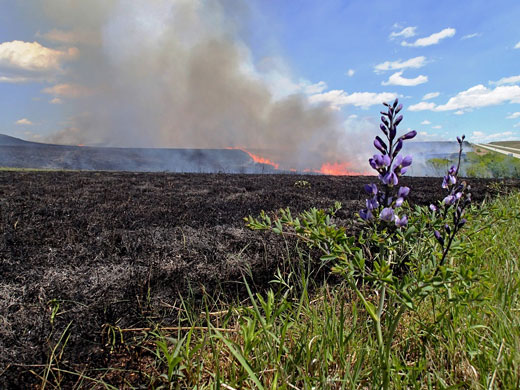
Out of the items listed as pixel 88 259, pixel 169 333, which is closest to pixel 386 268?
pixel 169 333

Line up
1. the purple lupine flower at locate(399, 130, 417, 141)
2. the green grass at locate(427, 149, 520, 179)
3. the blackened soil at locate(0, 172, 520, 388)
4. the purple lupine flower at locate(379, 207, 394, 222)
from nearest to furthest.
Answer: the purple lupine flower at locate(379, 207, 394, 222) → the purple lupine flower at locate(399, 130, 417, 141) → the blackened soil at locate(0, 172, 520, 388) → the green grass at locate(427, 149, 520, 179)

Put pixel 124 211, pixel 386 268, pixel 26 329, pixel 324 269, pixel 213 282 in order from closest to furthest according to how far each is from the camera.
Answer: pixel 386 268 < pixel 26 329 < pixel 213 282 < pixel 324 269 < pixel 124 211

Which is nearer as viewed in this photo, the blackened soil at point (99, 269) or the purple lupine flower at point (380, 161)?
the purple lupine flower at point (380, 161)

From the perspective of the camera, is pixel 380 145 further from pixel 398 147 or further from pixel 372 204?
pixel 372 204

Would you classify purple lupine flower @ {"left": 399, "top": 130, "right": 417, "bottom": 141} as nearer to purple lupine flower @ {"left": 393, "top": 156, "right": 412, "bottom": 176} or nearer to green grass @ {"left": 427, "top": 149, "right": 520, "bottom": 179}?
purple lupine flower @ {"left": 393, "top": 156, "right": 412, "bottom": 176}

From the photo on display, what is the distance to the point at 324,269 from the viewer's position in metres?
2.98

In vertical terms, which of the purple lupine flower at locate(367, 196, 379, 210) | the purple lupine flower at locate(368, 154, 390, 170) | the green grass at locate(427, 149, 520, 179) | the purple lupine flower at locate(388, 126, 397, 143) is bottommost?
the purple lupine flower at locate(367, 196, 379, 210)

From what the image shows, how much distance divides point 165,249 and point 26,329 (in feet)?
3.63

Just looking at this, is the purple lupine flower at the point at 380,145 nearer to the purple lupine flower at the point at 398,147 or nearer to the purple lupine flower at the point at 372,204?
the purple lupine flower at the point at 398,147

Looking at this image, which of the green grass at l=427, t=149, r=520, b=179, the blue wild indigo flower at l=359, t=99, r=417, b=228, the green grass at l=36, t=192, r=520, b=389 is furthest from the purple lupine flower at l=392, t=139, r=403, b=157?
the green grass at l=427, t=149, r=520, b=179

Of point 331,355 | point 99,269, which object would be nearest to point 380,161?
point 331,355

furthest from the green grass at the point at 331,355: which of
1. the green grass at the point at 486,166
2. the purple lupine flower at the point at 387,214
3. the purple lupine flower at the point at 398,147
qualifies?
the green grass at the point at 486,166

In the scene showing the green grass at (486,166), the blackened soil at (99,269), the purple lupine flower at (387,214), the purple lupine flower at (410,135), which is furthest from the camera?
the green grass at (486,166)

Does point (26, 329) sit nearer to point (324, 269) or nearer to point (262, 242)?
point (262, 242)
